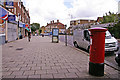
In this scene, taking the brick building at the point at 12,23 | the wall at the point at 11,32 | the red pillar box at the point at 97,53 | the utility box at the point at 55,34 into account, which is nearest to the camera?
the red pillar box at the point at 97,53

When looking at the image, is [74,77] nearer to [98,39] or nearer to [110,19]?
[98,39]

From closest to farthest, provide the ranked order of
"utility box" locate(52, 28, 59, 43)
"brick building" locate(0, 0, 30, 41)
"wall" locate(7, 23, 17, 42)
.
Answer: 1. "brick building" locate(0, 0, 30, 41)
2. "utility box" locate(52, 28, 59, 43)
3. "wall" locate(7, 23, 17, 42)

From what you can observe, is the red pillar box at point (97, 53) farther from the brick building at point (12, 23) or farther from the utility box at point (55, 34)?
the utility box at point (55, 34)

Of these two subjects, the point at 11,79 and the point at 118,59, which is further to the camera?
the point at 118,59

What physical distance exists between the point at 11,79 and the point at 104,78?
9.77 ft

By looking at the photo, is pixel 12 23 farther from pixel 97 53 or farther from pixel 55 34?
pixel 97 53

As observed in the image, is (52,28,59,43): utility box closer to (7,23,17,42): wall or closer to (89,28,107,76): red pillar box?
(7,23,17,42): wall

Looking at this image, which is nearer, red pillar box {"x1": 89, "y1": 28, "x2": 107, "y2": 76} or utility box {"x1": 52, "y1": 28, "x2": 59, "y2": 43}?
red pillar box {"x1": 89, "y1": 28, "x2": 107, "y2": 76}

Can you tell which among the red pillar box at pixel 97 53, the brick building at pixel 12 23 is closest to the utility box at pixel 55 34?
the brick building at pixel 12 23

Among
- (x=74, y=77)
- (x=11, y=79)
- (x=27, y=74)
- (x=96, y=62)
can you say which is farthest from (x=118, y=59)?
(x=11, y=79)

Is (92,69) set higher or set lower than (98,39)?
lower

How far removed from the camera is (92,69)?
162 inches

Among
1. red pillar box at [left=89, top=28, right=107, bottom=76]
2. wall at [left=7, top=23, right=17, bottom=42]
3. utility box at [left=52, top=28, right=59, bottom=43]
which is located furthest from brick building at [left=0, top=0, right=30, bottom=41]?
red pillar box at [left=89, top=28, right=107, bottom=76]

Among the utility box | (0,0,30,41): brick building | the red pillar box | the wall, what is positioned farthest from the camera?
the wall
